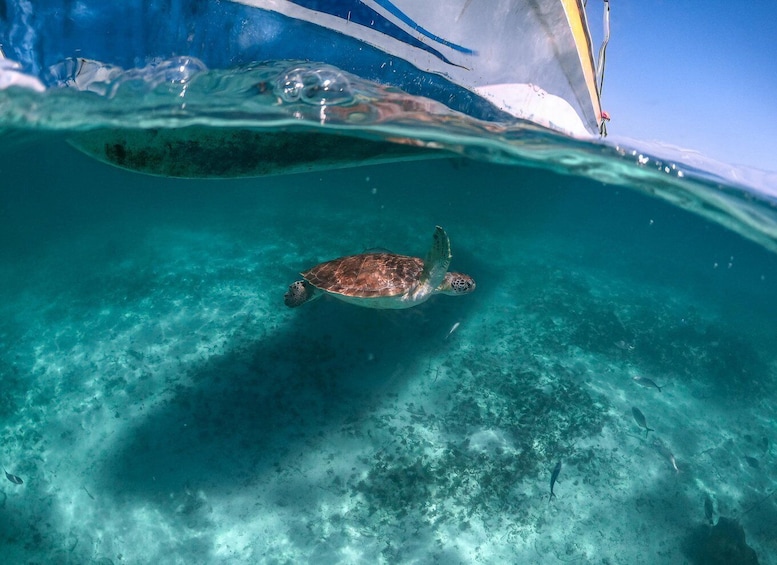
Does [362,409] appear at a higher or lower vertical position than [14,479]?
higher

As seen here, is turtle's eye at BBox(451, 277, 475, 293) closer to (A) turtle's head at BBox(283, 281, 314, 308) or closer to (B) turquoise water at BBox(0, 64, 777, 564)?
(B) turquoise water at BBox(0, 64, 777, 564)

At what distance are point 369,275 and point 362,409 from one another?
8.50ft

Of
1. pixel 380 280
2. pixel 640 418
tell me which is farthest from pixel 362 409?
pixel 640 418

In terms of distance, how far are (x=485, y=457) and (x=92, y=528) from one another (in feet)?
20.6

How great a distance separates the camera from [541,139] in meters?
7.65

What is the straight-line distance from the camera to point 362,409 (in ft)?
25.3

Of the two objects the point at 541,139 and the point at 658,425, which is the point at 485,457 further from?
the point at 541,139

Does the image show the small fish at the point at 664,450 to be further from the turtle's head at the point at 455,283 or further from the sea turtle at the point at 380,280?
the sea turtle at the point at 380,280

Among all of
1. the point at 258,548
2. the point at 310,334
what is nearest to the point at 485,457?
the point at 258,548

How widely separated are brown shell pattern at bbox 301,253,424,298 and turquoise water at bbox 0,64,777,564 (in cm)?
193

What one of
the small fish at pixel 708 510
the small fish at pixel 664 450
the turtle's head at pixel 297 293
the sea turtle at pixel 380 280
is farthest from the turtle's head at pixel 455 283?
the small fish at pixel 708 510

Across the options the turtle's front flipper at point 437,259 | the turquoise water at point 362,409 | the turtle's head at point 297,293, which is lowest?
the turquoise water at point 362,409

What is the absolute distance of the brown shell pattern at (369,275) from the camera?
7.03m

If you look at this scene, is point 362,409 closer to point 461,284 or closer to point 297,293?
point 297,293
